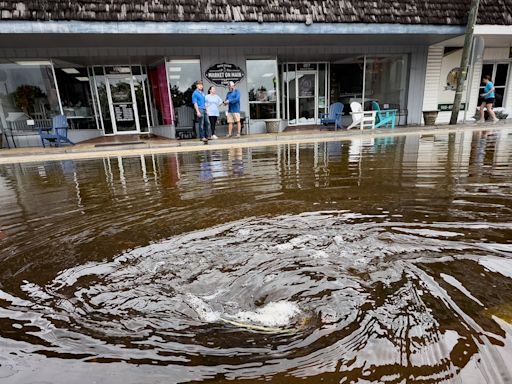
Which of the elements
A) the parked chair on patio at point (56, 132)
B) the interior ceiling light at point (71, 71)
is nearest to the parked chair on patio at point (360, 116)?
the parked chair on patio at point (56, 132)

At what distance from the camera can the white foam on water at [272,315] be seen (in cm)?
191

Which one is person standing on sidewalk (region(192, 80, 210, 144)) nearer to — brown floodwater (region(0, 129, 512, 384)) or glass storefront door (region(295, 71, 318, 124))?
glass storefront door (region(295, 71, 318, 124))

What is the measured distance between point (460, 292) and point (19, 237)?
368 cm

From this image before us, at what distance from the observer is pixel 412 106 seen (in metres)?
15.2

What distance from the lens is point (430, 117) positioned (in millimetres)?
14500

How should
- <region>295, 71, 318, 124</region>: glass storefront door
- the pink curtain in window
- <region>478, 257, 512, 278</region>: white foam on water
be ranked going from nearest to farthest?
<region>478, 257, 512, 278</region>: white foam on water → the pink curtain in window → <region>295, 71, 318, 124</region>: glass storefront door

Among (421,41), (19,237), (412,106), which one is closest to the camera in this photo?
(19,237)

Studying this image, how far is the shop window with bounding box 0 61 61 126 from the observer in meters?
11.8

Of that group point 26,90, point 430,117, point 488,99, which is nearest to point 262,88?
point 430,117

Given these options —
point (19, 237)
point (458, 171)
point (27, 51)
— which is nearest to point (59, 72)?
point (27, 51)

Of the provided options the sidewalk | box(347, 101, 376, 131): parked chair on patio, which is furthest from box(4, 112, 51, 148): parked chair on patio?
box(347, 101, 376, 131): parked chair on patio

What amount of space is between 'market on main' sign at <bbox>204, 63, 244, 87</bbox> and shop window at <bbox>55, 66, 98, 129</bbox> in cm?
508

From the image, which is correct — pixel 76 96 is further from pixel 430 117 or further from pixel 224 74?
pixel 430 117

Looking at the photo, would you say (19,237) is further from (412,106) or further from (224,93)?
(412,106)
